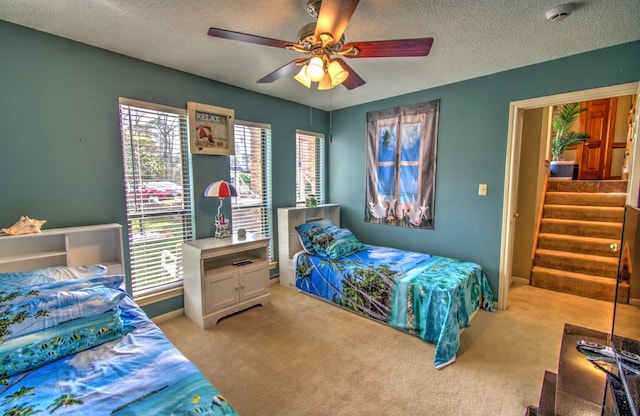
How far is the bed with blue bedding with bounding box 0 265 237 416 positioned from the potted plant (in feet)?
19.8

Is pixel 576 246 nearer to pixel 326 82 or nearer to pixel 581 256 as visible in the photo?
pixel 581 256

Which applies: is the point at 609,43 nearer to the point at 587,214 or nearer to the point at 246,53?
the point at 587,214

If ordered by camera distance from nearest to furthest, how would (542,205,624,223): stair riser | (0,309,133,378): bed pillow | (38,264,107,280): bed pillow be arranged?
(0,309,133,378): bed pillow, (38,264,107,280): bed pillow, (542,205,624,223): stair riser

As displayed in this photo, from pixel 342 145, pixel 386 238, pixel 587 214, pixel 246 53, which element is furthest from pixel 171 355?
pixel 587 214

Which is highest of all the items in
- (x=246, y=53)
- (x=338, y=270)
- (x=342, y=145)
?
(x=246, y=53)

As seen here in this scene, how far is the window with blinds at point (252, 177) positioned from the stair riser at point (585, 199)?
4.35 meters

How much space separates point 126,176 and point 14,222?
804mm

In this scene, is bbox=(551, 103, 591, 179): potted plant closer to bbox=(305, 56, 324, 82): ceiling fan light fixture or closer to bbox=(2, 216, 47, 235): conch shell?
bbox=(305, 56, 324, 82): ceiling fan light fixture

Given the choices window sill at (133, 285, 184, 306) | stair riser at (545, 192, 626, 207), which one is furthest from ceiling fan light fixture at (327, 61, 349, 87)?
stair riser at (545, 192, 626, 207)

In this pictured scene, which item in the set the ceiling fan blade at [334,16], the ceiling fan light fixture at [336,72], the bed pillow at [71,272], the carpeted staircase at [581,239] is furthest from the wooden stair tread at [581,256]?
the bed pillow at [71,272]

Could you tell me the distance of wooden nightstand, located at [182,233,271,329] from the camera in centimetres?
266

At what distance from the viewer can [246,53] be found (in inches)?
95.0

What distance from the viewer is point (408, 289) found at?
254 centimetres

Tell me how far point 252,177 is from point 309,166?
41.3 inches
